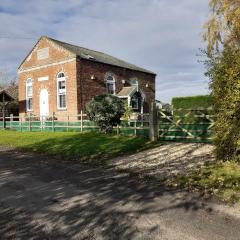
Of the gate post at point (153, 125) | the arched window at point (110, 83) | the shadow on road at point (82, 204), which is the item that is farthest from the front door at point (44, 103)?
the shadow on road at point (82, 204)

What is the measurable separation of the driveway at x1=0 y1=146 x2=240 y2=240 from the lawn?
4.32 meters

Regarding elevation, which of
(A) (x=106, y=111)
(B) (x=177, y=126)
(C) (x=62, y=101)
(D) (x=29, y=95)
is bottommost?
(B) (x=177, y=126)

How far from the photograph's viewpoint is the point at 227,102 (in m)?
11.1

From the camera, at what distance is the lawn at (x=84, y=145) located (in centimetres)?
1505

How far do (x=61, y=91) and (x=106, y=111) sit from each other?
13.7 meters

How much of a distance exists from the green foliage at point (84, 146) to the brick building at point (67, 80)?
12294mm

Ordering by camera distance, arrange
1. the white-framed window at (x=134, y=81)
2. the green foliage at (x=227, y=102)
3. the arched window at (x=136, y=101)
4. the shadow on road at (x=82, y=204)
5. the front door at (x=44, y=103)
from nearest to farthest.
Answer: the shadow on road at (x=82, y=204) < the green foliage at (x=227, y=102) < the front door at (x=44, y=103) < the arched window at (x=136, y=101) < the white-framed window at (x=134, y=81)

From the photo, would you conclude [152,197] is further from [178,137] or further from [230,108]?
[178,137]

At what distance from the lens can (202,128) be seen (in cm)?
1698

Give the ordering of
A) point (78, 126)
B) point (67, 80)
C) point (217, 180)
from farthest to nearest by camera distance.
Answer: point (67, 80) < point (78, 126) < point (217, 180)

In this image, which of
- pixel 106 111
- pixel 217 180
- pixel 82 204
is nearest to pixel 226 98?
pixel 217 180

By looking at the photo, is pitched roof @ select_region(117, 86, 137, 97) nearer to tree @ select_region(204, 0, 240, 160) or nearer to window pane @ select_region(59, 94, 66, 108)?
window pane @ select_region(59, 94, 66, 108)

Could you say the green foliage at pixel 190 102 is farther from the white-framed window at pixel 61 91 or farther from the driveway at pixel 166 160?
the white-framed window at pixel 61 91

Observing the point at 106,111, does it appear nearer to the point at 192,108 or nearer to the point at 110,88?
the point at 192,108
